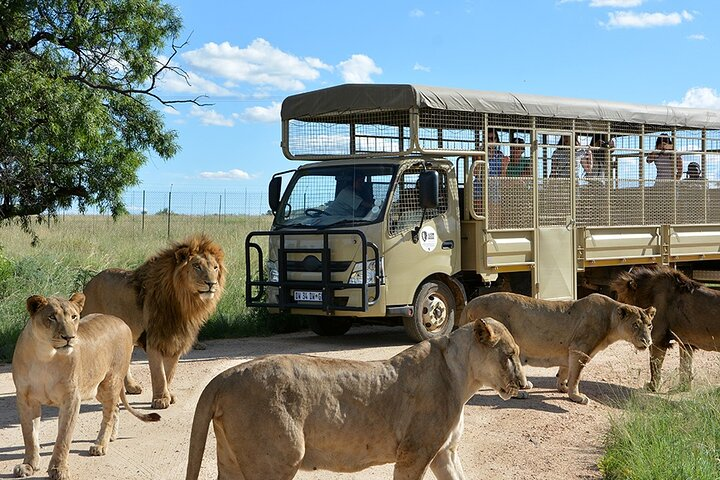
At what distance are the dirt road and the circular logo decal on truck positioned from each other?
1636 millimetres

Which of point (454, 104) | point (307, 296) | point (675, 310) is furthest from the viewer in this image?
point (307, 296)

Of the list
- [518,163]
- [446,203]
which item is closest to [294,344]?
[446,203]

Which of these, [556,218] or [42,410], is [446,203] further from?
[42,410]

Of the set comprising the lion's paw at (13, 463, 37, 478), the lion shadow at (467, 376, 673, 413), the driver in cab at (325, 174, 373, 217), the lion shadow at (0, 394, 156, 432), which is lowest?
the lion shadow at (467, 376, 673, 413)

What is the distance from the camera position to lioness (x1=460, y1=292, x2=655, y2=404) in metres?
9.30

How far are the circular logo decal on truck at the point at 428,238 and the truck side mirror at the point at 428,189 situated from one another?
59 cm

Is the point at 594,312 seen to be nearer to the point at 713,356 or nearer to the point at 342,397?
the point at 713,356

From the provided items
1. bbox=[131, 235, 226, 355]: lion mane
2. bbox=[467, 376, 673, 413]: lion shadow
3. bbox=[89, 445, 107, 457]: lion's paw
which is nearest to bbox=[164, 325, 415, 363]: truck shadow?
bbox=[131, 235, 226, 355]: lion mane

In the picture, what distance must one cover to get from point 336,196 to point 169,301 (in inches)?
152

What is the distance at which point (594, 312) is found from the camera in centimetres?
947

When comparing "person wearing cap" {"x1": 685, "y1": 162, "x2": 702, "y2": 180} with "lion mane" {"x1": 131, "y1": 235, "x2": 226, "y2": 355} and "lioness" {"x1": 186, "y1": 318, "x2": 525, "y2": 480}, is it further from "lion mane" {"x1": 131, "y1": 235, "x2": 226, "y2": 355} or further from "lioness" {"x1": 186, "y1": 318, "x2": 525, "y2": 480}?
"lioness" {"x1": 186, "y1": 318, "x2": 525, "y2": 480}

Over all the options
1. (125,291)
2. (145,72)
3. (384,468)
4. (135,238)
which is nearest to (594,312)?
(384,468)

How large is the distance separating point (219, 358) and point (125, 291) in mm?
2171

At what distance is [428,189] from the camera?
38.5 ft
